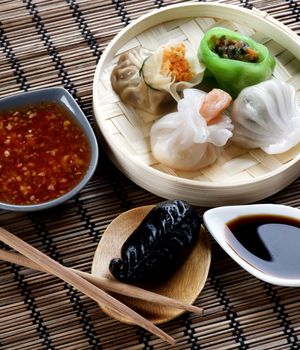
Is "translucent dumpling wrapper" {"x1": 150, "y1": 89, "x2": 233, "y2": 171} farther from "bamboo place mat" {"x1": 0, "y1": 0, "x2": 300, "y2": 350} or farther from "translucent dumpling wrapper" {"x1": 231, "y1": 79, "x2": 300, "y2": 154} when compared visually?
"bamboo place mat" {"x1": 0, "y1": 0, "x2": 300, "y2": 350}

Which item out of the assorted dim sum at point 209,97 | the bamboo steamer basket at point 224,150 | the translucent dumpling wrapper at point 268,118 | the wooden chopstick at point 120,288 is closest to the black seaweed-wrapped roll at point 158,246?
the wooden chopstick at point 120,288

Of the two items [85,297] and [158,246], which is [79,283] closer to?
[85,297]

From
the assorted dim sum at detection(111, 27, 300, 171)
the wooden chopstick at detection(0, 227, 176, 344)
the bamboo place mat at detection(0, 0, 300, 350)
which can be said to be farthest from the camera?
the assorted dim sum at detection(111, 27, 300, 171)

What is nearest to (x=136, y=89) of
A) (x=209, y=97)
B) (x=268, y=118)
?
(x=209, y=97)

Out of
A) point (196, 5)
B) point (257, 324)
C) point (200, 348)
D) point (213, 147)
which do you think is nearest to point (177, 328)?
point (200, 348)

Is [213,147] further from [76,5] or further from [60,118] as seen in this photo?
[76,5]

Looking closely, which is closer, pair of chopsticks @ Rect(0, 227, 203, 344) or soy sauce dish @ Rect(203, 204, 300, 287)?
pair of chopsticks @ Rect(0, 227, 203, 344)

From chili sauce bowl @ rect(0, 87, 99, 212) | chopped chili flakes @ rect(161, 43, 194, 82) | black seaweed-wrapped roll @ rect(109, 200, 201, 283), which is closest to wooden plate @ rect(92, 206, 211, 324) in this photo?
black seaweed-wrapped roll @ rect(109, 200, 201, 283)

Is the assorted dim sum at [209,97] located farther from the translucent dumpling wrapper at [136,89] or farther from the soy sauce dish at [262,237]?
the soy sauce dish at [262,237]
